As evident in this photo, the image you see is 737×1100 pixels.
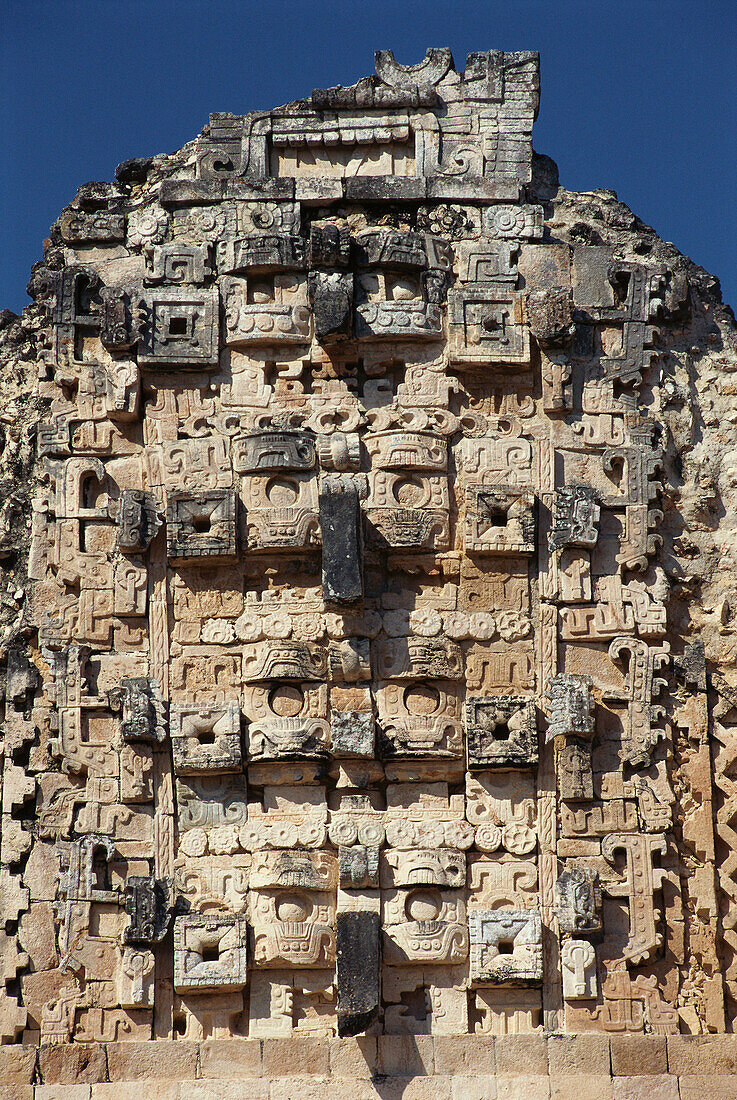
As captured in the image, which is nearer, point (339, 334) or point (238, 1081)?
point (238, 1081)

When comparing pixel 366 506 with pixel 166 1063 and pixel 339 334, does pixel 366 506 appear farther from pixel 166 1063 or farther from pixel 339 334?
pixel 166 1063

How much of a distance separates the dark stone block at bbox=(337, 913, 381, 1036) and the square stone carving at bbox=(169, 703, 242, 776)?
1264mm

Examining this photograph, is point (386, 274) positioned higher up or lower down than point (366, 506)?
higher up

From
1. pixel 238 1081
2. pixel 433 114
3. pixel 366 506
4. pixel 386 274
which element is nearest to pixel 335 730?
A: pixel 366 506

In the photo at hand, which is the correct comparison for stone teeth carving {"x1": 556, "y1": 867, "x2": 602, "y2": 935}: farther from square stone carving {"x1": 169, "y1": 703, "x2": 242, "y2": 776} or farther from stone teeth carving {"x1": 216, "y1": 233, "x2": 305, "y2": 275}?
stone teeth carving {"x1": 216, "y1": 233, "x2": 305, "y2": 275}

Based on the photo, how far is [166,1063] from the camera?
11.1m

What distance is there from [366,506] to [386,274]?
169 centimetres

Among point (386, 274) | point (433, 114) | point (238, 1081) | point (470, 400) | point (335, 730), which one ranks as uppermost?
point (433, 114)

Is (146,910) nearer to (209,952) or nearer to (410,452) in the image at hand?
(209,952)

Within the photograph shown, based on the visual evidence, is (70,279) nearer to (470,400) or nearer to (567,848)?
(470,400)

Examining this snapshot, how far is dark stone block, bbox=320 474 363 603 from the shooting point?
11.5 meters

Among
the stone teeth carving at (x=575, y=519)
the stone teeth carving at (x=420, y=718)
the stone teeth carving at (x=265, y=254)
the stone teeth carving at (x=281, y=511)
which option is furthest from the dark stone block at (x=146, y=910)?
the stone teeth carving at (x=265, y=254)

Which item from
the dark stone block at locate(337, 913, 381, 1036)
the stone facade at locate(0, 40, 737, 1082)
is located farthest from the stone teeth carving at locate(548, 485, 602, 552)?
the dark stone block at locate(337, 913, 381, 1036)

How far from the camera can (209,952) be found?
11.3 m
